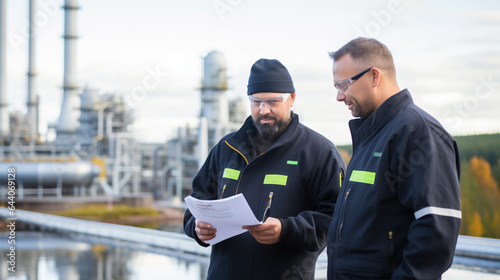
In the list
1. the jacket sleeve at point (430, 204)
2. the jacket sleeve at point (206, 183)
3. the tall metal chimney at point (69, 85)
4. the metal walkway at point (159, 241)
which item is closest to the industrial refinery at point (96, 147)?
the tall metal chimney at point (69, 85)

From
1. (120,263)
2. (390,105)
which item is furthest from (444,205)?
(120,263)

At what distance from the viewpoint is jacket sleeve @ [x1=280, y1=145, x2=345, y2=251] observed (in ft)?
8.28

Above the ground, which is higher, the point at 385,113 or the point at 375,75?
the point at 375,75

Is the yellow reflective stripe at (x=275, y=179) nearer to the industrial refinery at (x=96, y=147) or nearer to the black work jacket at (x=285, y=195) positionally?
the black work jacket at (x=285, y=195)

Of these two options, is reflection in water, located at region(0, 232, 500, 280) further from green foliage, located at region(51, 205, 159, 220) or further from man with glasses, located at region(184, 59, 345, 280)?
green foliage, located at region(51, 205, 159, 220)

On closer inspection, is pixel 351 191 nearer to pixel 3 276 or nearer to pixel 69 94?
pixel 3 276

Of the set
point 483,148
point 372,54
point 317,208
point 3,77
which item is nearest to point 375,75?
point 372,54

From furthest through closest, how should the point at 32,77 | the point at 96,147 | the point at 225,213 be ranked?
the point at 32,77 → the point at 96,147 → the point at 225,213

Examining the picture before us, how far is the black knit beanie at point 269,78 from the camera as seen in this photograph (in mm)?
2764

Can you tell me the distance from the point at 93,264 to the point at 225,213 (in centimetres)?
482

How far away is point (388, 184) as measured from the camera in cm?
201

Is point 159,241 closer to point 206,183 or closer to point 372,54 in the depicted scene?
point 206,183

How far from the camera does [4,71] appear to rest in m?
27.4

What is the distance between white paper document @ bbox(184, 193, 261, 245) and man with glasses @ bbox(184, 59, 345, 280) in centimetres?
6
